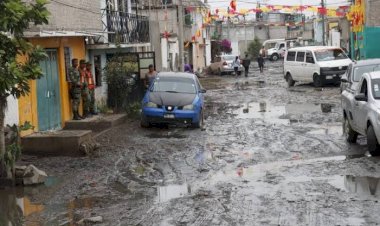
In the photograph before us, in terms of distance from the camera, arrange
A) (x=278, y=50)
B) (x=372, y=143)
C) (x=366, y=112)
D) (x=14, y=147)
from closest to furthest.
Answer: (x=14, y=147) → (x=372, y=143) → (x=366, y=112) → (x=278, y=50)

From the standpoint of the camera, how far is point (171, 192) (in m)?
9.43

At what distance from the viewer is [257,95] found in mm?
29000

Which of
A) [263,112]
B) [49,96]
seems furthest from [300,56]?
[49,96]

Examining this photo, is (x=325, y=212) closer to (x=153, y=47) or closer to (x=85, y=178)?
(x=85, y=178)

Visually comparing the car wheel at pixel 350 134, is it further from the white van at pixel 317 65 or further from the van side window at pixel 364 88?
the white van at pixel 317 65

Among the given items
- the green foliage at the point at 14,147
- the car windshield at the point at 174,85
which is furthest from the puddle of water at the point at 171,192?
the car windshield at the point at 174,85

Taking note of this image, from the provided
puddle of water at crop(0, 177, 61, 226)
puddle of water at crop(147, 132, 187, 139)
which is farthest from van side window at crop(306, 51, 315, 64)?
puddle of water at crop(0, 177, 61, 226)

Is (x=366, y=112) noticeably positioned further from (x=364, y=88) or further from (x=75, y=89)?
(x=75, y=89)

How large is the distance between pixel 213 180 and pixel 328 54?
74.0ft

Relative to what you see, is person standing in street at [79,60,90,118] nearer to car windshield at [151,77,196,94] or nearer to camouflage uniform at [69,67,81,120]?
camouflage uniform at [69,67,81,120]

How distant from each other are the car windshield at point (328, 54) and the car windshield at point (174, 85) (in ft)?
45.8

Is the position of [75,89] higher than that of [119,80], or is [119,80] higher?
[119,80]

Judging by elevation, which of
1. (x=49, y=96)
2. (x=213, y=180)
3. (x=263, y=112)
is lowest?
(x=213, y=180)

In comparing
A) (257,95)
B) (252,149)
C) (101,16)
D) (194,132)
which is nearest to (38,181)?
(252,149)
